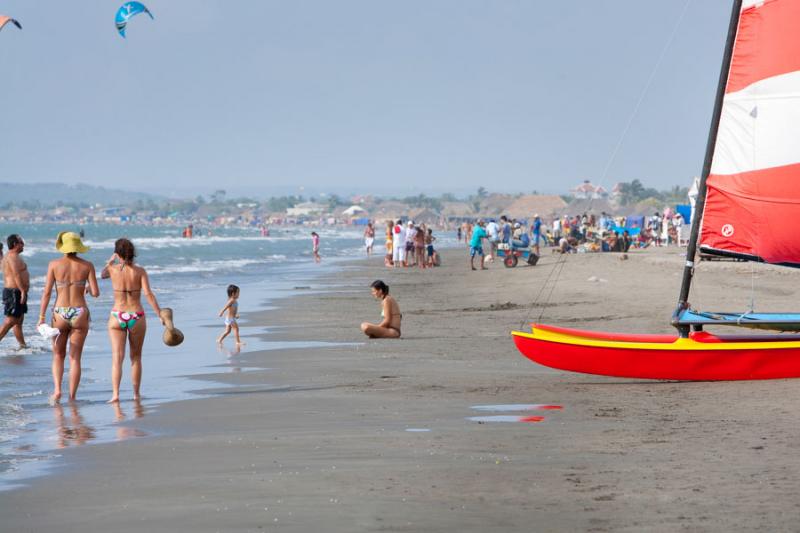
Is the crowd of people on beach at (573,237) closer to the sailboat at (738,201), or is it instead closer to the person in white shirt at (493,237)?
the person in white shirt at (493,237)

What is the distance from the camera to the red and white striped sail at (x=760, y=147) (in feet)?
38.2

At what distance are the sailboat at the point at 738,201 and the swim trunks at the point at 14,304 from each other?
23.5ft

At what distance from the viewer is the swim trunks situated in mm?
15578

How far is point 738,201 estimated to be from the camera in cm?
1189

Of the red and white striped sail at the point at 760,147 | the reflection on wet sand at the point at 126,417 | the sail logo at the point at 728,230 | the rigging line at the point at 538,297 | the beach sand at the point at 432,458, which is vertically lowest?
the rigging line at the point at 538,297

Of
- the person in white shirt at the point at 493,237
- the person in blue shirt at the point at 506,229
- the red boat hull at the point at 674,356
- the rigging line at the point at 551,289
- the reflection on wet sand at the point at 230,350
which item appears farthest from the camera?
the person in white shirt at the point at 493,237

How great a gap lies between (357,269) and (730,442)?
3651 cm

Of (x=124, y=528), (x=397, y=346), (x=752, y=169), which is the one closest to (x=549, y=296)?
(x=397, y=346)

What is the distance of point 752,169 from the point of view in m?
11.8

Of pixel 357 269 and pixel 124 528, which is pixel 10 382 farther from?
pixel 357 269

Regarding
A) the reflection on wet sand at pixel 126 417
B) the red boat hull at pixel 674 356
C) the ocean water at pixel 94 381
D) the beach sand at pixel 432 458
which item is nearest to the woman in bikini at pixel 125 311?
the reflection on wet sand at pixel 126 417

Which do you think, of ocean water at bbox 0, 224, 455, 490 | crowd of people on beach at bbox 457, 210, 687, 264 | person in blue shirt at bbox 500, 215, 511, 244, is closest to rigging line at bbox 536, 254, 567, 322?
crowd of people on beach at bbox 457, 210, 687, 264

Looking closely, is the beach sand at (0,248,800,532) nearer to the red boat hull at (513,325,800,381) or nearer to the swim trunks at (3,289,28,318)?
the red boat hull at (513,325,800,381)

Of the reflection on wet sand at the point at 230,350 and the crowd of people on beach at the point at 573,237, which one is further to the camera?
the crowd of people on beach at the point at 573,237
